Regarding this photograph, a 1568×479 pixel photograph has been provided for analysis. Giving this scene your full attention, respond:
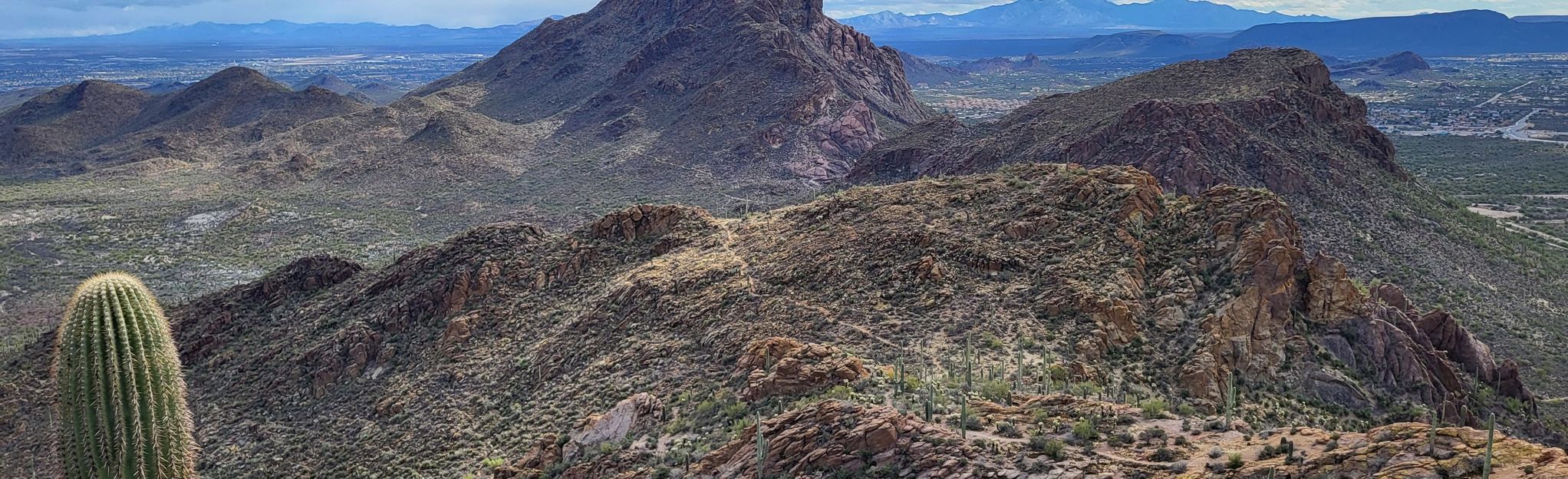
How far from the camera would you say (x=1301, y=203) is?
54719 mm

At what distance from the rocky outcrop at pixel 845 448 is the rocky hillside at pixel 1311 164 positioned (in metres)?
29.1

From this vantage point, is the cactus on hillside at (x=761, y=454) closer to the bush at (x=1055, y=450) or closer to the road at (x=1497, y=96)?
the bush at (x=1055, y=450)

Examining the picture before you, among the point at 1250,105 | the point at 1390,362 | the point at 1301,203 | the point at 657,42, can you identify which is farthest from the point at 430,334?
the point at 657,42

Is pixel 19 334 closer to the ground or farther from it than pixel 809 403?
closer to the ground

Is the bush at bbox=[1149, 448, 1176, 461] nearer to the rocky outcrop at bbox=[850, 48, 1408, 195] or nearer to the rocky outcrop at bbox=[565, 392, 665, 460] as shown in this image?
the rocky outcrop at bbox=[565, 392, 665, 460]

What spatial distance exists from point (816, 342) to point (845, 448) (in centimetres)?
874

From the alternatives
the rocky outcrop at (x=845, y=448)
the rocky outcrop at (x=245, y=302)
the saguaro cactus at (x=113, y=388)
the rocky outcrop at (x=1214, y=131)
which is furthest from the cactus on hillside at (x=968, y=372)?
the rocky outcrop at (x=1214, y=131)

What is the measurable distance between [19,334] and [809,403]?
4907 centimetres

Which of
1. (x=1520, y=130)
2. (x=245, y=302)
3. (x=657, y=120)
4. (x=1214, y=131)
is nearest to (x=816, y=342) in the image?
(x=245, y=302)

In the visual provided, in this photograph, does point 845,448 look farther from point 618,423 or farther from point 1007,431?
point 618,423

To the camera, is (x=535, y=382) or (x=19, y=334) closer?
(x=535, y=382)

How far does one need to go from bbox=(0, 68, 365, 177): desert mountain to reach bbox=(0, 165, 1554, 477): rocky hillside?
271ft

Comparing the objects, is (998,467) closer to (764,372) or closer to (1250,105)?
(764,372)

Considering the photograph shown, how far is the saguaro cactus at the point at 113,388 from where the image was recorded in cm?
1838
